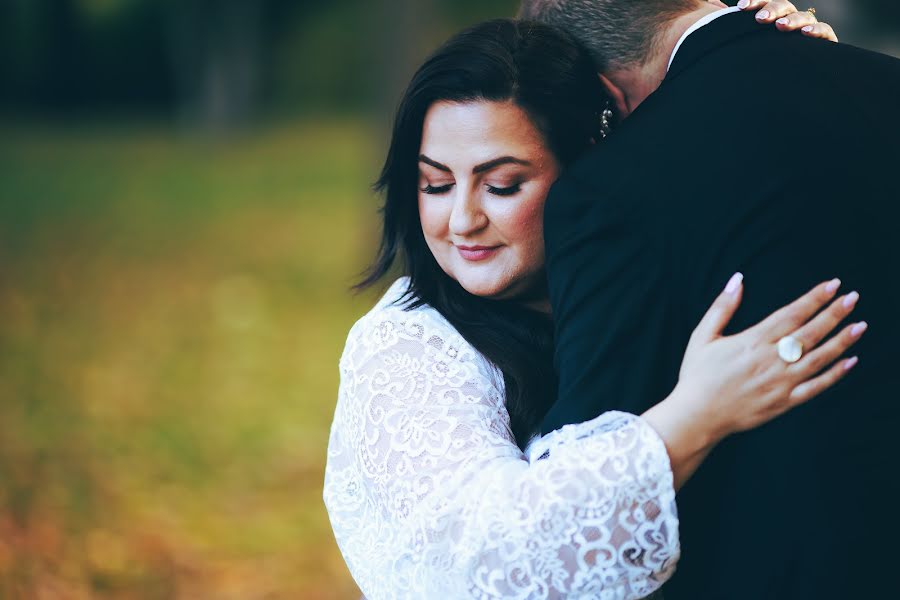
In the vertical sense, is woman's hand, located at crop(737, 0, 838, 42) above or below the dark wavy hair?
above

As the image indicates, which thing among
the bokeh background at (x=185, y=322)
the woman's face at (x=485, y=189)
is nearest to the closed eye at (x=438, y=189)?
the woman's face at (x=485, y=189)

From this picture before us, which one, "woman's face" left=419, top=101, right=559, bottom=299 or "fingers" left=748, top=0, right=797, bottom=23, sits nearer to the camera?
"fingers" left=748, top=0, right=797, bottom=23

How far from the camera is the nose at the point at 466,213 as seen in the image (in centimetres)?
264

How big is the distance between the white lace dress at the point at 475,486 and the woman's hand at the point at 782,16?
39.0 inches

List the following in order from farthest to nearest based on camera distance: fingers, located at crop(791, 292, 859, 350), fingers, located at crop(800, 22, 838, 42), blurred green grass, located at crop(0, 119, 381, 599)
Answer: blurred green grass, located at crop(0, 119, 381, 599), fingers, located at crop(800, 22, 838, 42), fingers, located at crop(791, 292, 859, 350)

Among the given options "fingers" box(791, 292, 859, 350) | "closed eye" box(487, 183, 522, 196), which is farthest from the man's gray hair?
"fingers" box(791, 292, 859, 350)

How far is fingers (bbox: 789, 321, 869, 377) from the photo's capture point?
2.05m

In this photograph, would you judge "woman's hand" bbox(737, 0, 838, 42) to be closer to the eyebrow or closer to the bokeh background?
the bokeh background

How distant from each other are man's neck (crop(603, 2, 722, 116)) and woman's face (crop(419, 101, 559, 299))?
28 cm

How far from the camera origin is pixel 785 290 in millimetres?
2078

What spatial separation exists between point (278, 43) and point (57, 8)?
5534 mm

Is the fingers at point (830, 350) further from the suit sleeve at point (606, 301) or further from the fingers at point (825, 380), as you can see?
the suit sleeve at point (606, 301)

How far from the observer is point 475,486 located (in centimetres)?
223

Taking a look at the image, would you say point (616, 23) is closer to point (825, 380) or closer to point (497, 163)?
point (497, 163)
